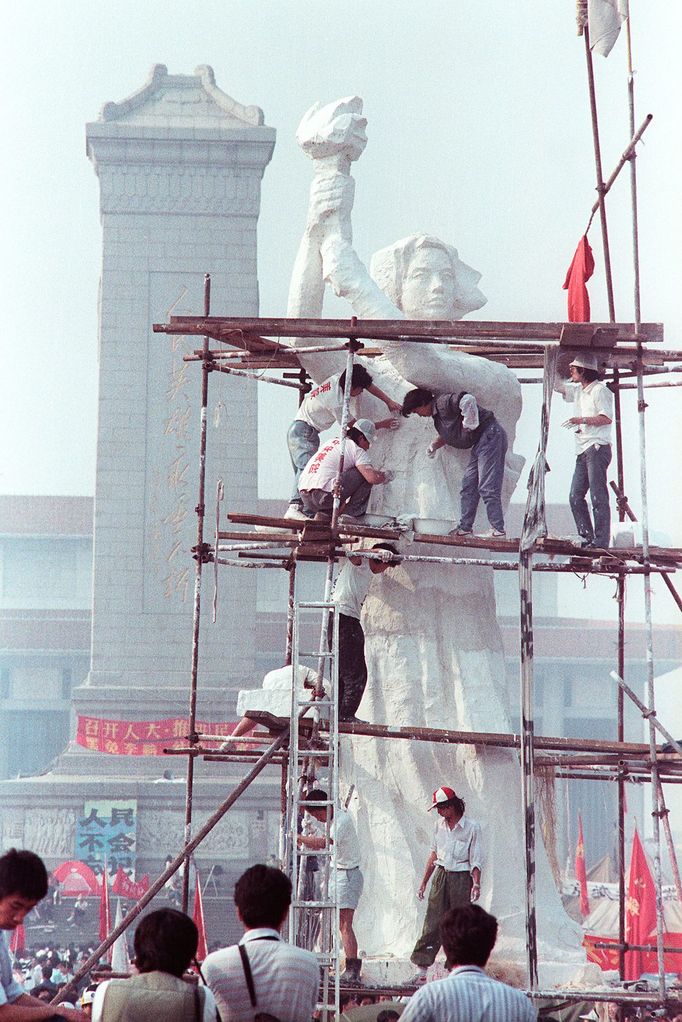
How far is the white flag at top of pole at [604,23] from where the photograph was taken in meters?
13.2

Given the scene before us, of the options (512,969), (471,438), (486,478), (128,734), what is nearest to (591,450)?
(486,478)

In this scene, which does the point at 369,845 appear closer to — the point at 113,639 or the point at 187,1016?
the point at 187,1016

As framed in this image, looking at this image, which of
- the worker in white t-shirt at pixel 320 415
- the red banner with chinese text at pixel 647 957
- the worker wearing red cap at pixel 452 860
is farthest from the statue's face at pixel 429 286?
the red banner with chinese text at pixel 647 957

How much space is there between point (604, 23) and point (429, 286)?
243 centimetres

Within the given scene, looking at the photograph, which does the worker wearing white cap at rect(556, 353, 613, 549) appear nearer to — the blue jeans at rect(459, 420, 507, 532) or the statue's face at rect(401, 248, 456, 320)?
the blue jeans at rect(459, 420, 507, 532)

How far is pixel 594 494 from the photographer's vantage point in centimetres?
1197

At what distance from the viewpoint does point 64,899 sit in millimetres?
37688

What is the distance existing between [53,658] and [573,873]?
62.8 feet

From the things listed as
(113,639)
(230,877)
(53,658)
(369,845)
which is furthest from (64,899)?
(369,845)

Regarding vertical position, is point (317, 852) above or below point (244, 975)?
above

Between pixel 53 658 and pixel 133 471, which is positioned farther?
pixel 53 658

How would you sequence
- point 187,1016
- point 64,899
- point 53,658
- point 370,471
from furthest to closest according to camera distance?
1. point 53,658
2. point 64,899
3. point 370,471
4. point 187,1016

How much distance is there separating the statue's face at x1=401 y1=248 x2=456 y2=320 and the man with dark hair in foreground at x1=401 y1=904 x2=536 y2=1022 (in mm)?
8729

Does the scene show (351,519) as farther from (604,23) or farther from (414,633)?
(604,23)
